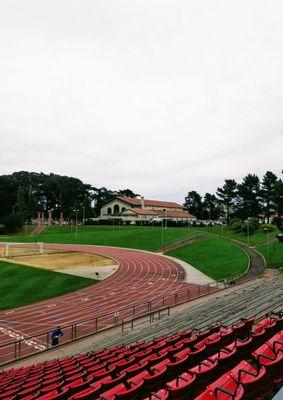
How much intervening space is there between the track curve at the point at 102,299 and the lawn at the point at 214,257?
12.9 ft

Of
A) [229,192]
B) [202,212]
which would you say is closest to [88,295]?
[229,192]

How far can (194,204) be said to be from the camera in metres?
141

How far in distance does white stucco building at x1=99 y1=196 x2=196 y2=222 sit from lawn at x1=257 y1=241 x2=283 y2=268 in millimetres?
53144

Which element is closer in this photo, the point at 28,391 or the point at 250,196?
the point at 28,391

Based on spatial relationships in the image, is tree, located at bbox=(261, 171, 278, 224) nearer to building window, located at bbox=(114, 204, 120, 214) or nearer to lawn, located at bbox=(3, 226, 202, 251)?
lawn, located at bbox=(3, 226, 202, 251)

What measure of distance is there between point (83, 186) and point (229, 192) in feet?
209

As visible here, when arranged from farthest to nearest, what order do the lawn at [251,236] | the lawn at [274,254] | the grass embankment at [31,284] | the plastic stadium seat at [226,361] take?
the lawn at [251,236] < the lawn at [274,254] < the grass embankment at [31,284] < the plastic stadium seat at [226,361]

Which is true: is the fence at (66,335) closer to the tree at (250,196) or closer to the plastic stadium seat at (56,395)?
the plastic stadium seat at (56,395)

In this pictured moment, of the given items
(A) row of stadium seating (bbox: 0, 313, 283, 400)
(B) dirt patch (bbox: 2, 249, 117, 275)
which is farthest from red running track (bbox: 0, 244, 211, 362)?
(A) row of stadium seating (bbox: 0, 313, 283, 400)

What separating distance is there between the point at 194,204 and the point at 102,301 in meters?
116

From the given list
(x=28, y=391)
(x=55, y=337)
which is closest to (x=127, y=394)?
(x=28, y=391)

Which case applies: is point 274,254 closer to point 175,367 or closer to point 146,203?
point 175,367

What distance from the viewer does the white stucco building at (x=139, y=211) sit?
108188mm

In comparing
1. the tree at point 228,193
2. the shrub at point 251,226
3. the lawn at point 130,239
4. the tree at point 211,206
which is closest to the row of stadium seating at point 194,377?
the lawn at point 130,239
